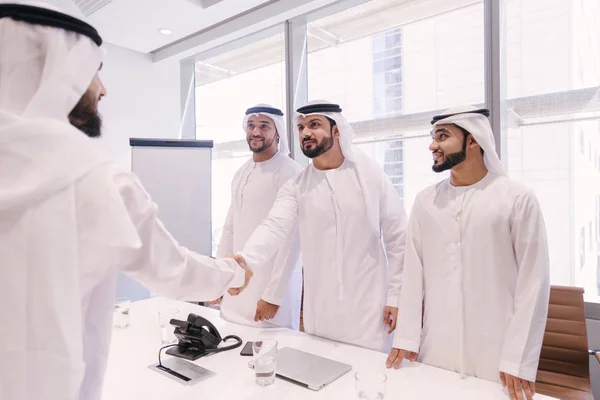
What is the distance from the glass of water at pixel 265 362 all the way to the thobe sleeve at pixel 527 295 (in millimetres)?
818

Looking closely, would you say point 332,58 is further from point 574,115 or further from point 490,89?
point 574,115

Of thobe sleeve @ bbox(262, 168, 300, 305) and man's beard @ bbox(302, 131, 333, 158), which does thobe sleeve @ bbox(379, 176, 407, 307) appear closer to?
man's beard @ bbox(302, 131, 333, 158)

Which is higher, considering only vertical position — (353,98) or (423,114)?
(353,98)

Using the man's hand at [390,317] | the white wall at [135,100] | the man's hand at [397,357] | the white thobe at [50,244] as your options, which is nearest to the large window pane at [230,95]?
the white wall at [135,100]

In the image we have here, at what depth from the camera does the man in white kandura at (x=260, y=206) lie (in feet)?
8.30

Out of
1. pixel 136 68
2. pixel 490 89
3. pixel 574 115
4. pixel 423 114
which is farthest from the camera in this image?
pixel 136 68

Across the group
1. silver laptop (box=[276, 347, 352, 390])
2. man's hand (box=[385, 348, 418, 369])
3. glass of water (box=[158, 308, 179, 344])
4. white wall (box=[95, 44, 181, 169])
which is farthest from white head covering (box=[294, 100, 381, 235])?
white wall (box=[95, 44, 181, 169])

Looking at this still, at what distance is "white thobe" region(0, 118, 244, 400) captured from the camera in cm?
85

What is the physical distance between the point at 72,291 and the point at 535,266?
1.55 metres

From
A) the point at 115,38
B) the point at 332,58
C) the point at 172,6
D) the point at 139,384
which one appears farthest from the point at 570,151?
the point at 115,38

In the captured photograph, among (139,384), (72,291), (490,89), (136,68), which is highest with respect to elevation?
(136,68)

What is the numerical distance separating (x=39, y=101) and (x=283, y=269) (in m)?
1.57

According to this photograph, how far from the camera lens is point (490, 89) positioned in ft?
9.89

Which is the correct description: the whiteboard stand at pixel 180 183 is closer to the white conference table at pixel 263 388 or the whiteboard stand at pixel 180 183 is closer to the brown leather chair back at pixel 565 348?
the white conference table at pixel 263 388
